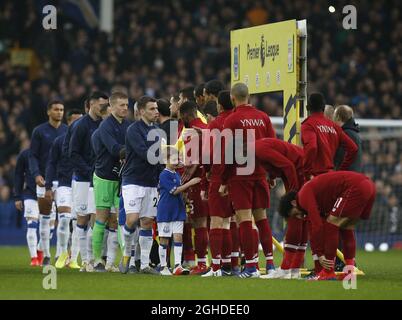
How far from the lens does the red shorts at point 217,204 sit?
14.0 m

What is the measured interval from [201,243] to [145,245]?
2.43 ft

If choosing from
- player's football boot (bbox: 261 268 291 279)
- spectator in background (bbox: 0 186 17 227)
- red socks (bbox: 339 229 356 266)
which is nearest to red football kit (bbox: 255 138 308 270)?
player's football boot (bbox: 261 268 291 279)

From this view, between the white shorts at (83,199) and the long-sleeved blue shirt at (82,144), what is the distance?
11cm

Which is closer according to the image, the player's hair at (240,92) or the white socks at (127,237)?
the player's hair at (240,92)

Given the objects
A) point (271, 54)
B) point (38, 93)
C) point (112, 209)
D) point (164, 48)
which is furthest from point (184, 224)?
point (164, 48)

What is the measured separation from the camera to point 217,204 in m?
14.1

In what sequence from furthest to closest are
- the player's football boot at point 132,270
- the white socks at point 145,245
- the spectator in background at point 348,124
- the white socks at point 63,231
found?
1. the white socks at point 63,231
2. the spectator in background at point 348,124
3. the player's football boot at point 132,270
4. the white socks at point 145,245

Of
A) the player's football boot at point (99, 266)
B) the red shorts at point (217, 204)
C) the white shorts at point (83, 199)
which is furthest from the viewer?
the white shorts at point (83, 199)

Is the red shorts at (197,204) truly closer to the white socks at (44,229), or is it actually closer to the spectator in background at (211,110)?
the spectator in background at (211,110)

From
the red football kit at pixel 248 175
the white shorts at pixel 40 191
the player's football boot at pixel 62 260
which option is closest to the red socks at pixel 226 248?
the red football kit at pixel 248 175

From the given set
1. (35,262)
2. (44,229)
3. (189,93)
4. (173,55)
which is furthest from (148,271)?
(173,55)

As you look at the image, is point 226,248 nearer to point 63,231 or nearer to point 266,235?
point 266,235

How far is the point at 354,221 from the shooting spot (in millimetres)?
13320

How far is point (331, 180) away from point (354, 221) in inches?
23.5
